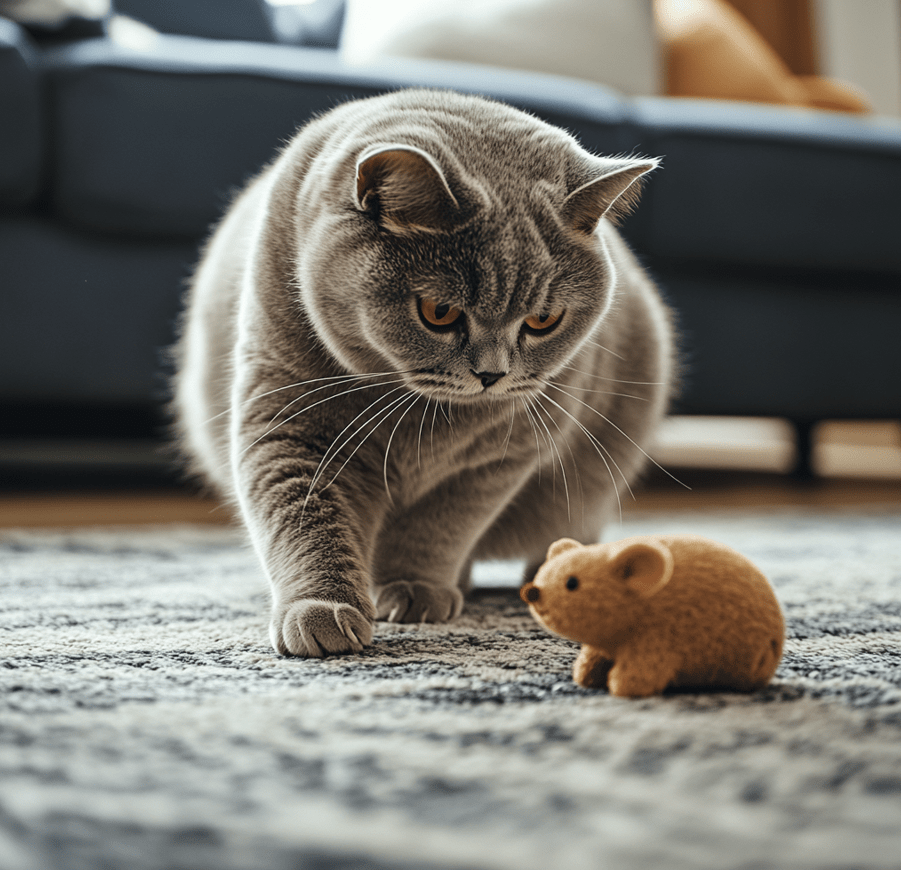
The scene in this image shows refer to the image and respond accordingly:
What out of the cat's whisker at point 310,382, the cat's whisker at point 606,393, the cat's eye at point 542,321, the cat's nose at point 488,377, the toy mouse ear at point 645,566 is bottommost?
the toy mouse ear at point 645,566

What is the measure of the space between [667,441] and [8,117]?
8.25 ft

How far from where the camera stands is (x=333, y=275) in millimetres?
947

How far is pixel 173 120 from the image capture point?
5.64 feet

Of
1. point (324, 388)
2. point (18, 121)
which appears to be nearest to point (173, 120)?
point (18, 121)

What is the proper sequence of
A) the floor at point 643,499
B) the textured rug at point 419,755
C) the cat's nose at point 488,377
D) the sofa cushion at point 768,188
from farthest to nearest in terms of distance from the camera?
the sofa cushion at point 768,188 < the floor at point 643,499 < the cat's nose at point 488,377 < the textured rug at point 419,755

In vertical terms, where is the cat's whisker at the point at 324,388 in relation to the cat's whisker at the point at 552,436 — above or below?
above

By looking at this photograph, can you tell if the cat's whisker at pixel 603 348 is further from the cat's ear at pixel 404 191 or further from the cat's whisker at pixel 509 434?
the cat's ear at pixel 404 191

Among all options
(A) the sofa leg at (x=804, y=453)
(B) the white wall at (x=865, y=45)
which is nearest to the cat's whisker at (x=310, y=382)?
(A) the sofa leg at (x=804, y=453)

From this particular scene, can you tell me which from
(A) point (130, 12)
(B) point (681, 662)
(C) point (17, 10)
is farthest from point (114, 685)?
(A) point (130, 12)

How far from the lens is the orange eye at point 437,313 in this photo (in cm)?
90

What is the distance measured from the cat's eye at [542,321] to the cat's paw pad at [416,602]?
31 cm

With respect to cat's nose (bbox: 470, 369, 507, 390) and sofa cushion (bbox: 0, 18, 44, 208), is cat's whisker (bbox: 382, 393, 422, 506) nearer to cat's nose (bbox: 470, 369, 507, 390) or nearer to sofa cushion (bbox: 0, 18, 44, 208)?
cat's nose (bbox: 470, 369, 507, 390)

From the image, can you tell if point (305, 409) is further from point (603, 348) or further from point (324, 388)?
point (603, 348)

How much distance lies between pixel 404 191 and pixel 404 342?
0.48 feet
